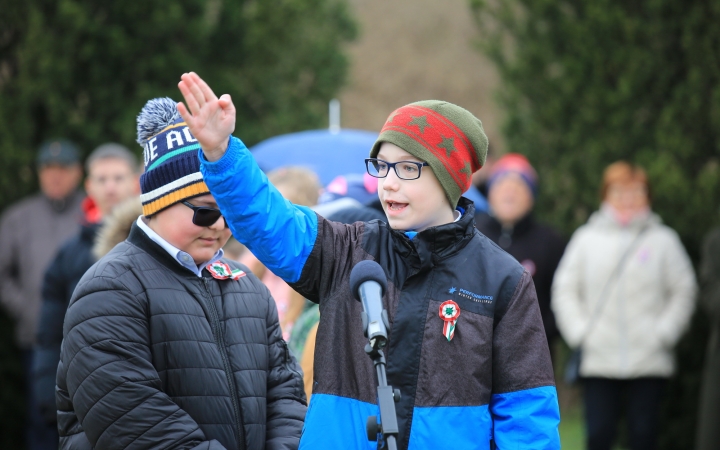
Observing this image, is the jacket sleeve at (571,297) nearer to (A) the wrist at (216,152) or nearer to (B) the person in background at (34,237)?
(B) the person in background at (34,237)

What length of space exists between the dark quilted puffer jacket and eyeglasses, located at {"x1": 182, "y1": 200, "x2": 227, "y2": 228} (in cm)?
Answer: 17

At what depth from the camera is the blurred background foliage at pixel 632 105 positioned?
26.2ft

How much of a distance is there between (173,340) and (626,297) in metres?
5.09

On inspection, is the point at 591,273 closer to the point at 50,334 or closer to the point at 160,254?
the point at 50,334

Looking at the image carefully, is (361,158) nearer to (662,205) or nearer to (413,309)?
(662,205)

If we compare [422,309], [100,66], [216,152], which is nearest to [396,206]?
[422,309]

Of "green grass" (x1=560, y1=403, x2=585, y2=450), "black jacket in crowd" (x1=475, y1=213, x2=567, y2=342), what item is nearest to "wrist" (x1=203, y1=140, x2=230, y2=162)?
"black jacket in crowd" (x1=475, y1=213, x2=567, y2=342)

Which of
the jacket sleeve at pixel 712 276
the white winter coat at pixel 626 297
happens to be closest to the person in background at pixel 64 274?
the white winter coat at pixel 626 297

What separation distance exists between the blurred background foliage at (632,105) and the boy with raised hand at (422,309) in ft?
18.2

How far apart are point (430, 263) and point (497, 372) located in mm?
395

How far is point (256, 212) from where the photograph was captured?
8.71ft

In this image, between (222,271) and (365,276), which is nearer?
(365,276)

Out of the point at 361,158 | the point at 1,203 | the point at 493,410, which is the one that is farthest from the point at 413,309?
the point at 1,203

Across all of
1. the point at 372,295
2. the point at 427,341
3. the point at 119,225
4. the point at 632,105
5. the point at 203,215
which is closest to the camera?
the point at 372,295
